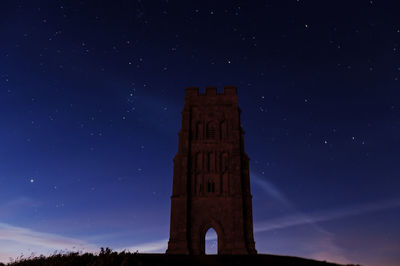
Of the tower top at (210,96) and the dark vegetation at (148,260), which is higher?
the tower top at (210,96)

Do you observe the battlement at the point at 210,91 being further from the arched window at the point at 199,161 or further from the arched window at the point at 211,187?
the arched window at the point at 211,187

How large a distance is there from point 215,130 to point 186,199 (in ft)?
29.9

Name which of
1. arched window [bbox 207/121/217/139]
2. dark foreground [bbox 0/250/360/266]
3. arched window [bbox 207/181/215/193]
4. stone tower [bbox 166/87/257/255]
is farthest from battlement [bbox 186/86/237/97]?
dark foreground [bbox 0/250/360/266]

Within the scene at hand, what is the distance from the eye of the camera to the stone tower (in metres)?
32.8

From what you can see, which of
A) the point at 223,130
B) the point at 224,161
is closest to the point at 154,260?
the point at 224,161

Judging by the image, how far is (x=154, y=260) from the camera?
1878 cm

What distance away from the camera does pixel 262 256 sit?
2412cm

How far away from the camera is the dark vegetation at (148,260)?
15.7 meters

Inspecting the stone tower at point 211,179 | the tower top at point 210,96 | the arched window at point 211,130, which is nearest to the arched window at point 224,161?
the stone tower at point 211,179

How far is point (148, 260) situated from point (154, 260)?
64cm

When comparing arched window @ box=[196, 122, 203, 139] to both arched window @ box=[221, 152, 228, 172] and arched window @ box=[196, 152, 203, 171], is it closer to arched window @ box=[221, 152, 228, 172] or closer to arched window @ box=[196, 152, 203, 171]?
arched window @ box=[196, 152, 203, 171]

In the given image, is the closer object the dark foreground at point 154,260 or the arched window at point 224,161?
the dark foreground at point 154,260

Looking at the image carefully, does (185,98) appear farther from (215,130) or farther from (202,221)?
(202,221)

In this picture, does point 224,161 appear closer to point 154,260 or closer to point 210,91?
point 210,91
